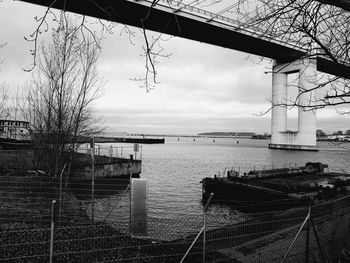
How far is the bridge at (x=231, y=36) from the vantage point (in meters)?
5.05

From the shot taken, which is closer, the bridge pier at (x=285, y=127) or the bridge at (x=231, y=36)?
the bridge at (x=231, y=36)

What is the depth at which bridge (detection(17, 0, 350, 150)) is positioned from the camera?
5047mm

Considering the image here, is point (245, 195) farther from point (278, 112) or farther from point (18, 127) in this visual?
point (278, 112)

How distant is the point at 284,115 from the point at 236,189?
236 ft

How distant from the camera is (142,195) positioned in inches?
313

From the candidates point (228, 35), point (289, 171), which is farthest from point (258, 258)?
point (228, 35)

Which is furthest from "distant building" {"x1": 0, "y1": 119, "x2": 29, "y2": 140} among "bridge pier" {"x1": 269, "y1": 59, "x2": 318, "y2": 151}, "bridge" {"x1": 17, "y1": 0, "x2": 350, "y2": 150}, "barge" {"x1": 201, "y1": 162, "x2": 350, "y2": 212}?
"bridge pier" {"x1": 269, "y1": 59, "x2": 318, "y2": 151}

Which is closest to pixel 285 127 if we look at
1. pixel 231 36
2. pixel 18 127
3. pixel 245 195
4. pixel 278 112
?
pixel 278 112

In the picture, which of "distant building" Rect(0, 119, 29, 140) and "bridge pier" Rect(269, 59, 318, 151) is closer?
"distant building" Rect(0, 119, 29, 140)

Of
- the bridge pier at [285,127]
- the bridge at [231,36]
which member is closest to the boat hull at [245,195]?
the bridge at [231,36]

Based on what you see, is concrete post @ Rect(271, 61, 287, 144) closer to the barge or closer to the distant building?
the barge

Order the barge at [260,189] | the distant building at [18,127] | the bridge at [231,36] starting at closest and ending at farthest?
the bridge at [231,36] → the distant building at [18,127] → the barge at [260,189]

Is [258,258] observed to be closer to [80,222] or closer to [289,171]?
[80,222]

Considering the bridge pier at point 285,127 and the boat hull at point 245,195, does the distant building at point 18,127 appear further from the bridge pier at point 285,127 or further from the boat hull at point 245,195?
the bridge pier at point 285,127
